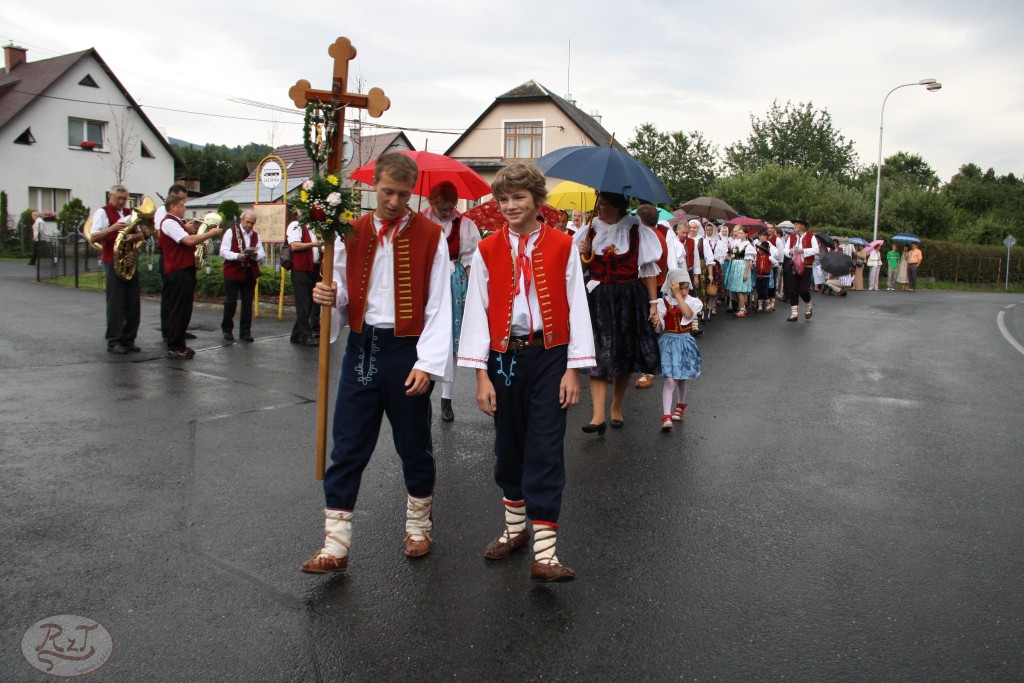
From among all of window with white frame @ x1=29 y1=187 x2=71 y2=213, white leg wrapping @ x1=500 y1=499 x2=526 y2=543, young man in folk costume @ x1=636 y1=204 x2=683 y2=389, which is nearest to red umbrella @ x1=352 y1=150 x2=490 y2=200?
young man in folk costume @ x1=636 y1=204 x2=683 y2=389

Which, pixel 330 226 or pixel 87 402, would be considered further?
pixel 87 402

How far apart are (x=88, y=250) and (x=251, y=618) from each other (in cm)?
2661

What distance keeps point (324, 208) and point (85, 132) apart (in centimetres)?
4059

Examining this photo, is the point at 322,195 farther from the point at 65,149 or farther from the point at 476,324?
the point at 65,149

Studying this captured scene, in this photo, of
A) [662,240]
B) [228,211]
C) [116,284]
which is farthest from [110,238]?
[662,240]

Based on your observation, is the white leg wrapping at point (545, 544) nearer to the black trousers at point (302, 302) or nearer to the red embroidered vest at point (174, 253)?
the red embroidered vest at point (174, 253)

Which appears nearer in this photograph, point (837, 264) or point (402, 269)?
point (402, 269)

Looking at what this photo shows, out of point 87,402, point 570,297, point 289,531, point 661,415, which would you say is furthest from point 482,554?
point 87,402

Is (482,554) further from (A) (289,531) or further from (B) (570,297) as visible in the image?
(B) (570,297)

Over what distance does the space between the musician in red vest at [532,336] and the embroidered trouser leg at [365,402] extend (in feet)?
1.05

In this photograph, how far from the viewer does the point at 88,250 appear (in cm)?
2673

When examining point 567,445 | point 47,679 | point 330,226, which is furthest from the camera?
point 567,445

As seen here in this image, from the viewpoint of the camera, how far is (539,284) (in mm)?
4094

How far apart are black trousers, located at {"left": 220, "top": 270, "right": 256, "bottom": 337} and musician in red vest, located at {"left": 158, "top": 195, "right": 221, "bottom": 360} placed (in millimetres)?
1391
